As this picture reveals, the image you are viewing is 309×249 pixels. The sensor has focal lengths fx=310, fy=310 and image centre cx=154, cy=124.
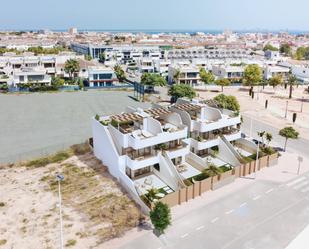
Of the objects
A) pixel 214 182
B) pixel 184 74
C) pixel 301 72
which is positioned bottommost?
pixel 214 182

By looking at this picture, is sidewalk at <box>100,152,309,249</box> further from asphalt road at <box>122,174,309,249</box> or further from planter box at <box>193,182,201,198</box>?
asphalt road at <box>122,174,309,249</box>

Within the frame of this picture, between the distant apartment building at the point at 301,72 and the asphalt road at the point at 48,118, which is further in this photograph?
the distant apartment building at the point at 301,72

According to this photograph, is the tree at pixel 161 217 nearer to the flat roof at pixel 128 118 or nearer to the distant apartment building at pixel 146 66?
the flat roof at pixel 128 118

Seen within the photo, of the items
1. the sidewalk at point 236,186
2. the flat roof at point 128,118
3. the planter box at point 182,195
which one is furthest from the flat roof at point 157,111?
the sidewalk at point 236,186

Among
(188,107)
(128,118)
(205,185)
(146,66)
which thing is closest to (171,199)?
(205,185)

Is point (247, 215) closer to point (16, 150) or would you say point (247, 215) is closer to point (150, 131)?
point (150, 131)

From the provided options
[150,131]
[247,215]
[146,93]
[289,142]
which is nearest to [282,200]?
[247,215]

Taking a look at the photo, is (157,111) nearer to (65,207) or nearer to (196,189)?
(196,189)

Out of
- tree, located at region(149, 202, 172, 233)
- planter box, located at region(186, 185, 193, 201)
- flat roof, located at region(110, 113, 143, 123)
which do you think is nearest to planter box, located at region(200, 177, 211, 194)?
planter box, located at region(186, 185, 193, 201)
